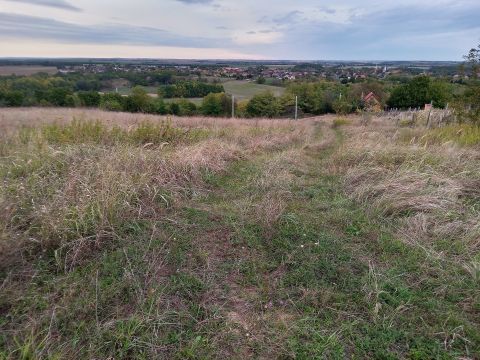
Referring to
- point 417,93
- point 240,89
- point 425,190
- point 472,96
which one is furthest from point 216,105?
point 425,190

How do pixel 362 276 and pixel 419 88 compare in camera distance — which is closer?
pixel 362 276

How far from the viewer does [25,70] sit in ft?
105

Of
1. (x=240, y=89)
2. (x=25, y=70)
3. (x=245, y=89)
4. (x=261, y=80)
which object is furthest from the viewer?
(x=261, y=80)

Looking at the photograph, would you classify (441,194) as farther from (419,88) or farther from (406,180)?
(419,88)

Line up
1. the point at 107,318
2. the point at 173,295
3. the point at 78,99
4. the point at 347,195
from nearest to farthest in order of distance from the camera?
1. the point at 107,318
2. the point at 173,295
3. the point at 347,195
4. the point at 78,99

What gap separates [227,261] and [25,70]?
128 feet

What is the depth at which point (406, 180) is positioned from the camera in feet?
13.0

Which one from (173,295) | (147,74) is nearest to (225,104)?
(147,74)

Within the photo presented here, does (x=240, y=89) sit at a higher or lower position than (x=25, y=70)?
lower

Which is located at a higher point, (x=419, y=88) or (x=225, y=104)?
(x=419, y=88)

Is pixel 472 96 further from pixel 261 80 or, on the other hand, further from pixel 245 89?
pixel 261 80

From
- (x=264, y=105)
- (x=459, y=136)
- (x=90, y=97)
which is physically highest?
(x=459, y=136)

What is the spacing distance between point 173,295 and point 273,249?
3.22ft

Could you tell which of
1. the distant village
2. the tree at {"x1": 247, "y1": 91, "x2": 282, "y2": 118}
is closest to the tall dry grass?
the tree at {"x1": 247, "y1": 91, "x2": 282, "y2": 118}
